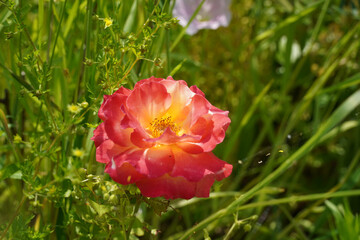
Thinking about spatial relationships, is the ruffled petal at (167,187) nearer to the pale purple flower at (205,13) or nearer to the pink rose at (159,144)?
the pink rose at (159,144)

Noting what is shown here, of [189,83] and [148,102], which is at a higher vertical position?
[148,102]

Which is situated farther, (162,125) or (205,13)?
(205,13)

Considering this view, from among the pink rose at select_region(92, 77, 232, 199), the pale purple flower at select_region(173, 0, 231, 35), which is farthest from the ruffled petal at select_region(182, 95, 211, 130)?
the pale purple flower at select_region(173, 0, 231, 35)

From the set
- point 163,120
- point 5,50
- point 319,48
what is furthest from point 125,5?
point 319,48

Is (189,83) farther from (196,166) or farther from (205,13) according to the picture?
A: (196,166)

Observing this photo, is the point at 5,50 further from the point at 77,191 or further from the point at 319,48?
the point at 319,48

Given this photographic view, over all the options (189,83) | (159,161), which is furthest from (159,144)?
(189,83)
